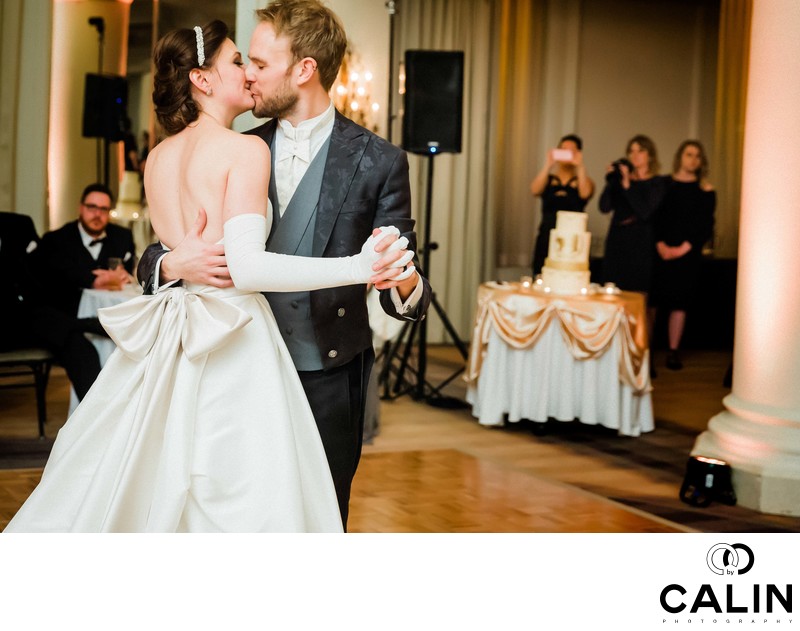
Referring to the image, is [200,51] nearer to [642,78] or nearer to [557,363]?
[557,363]

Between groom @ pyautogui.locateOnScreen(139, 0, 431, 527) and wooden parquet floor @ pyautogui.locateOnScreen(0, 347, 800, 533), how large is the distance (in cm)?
174

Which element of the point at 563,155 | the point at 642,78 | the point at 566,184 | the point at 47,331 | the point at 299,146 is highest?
the point at 642,78

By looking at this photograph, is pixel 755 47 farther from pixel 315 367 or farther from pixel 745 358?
pixel 315 367

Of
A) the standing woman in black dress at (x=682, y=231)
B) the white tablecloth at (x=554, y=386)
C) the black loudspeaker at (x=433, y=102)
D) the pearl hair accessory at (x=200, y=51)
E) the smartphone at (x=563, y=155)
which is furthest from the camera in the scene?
the standing woman in black dress at (x=682, y=231)

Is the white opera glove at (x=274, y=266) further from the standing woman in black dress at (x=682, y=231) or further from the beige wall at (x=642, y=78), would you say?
the beige wall at (x=642, y=78)

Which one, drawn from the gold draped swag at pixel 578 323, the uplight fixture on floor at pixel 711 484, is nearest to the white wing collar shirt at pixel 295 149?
the uplight fixture on floor at pixel 711 484

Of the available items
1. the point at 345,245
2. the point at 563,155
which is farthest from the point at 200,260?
the point at 563,155

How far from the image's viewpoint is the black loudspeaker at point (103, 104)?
26.6 feet

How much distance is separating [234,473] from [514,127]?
25.7ft

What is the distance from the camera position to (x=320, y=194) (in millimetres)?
2168

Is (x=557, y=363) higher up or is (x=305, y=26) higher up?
(x=305, y=26)

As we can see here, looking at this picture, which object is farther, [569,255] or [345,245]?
[569,255]

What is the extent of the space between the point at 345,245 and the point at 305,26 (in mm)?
453

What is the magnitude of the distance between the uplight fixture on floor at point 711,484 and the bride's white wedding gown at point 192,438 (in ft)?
8.85
